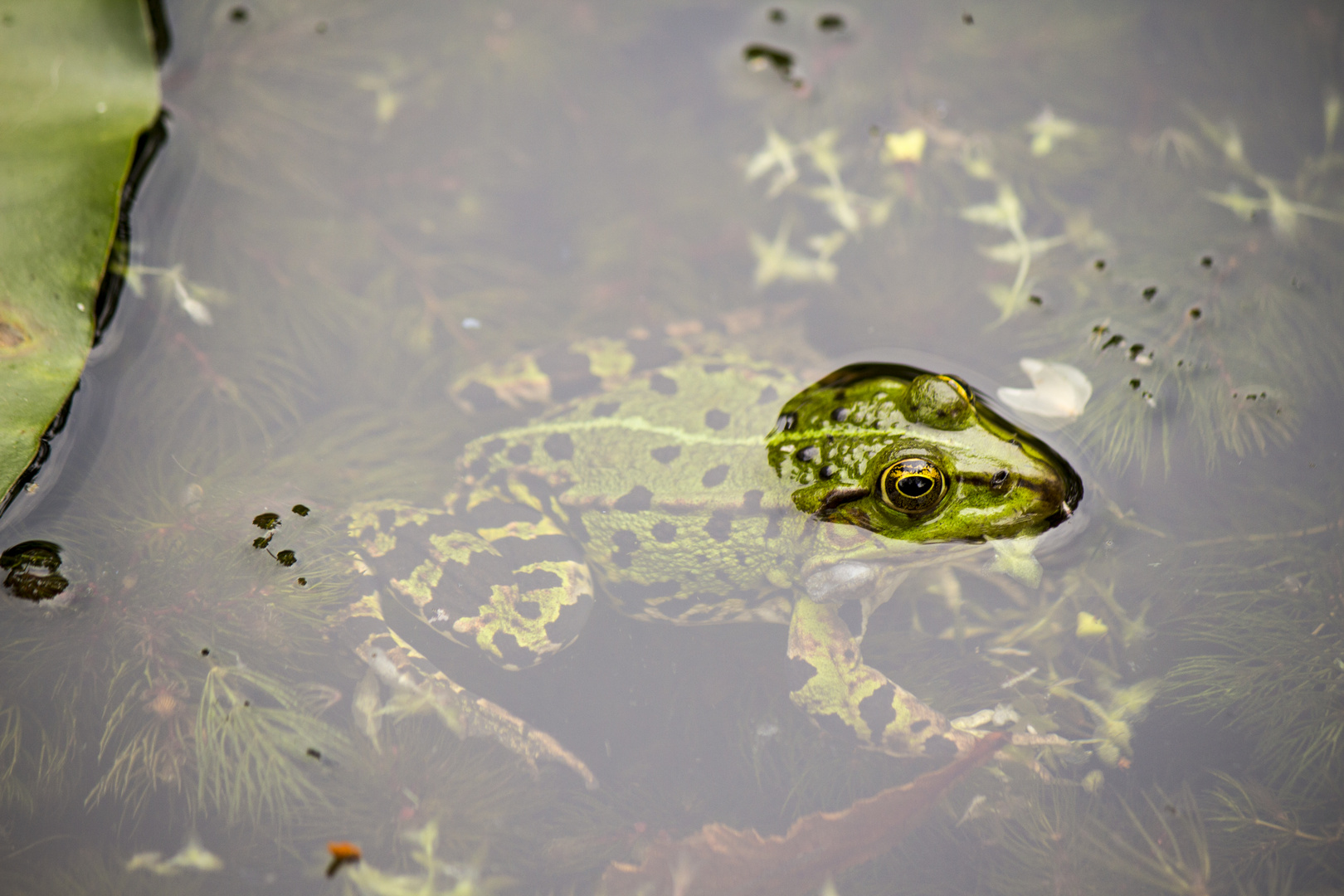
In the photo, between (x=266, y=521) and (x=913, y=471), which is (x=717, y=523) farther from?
(x=266, y=521)

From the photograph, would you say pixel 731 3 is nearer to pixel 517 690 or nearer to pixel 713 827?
pixel 517 690

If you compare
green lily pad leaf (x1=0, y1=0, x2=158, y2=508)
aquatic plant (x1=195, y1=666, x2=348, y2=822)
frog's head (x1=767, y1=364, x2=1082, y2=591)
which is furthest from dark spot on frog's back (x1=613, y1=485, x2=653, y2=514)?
green lily pad leaf (x1=0, y1=0, x2=158, y2=508)

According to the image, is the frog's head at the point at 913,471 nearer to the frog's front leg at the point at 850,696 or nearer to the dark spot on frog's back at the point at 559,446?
the frog's front leg at the point at 850,696

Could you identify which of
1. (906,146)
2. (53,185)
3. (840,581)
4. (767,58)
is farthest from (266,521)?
Result: (906,146)

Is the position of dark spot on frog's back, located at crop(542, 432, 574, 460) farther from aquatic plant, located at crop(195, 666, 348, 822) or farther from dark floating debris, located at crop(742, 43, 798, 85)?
dark floating debris, located at crop(742, 43, 798, 85)

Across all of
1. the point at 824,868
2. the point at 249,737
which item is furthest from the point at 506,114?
the point at 824,868

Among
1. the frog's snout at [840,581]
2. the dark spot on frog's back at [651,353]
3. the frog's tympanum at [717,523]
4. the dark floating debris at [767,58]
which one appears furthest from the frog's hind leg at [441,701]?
the dark floating debris at [767,58]
